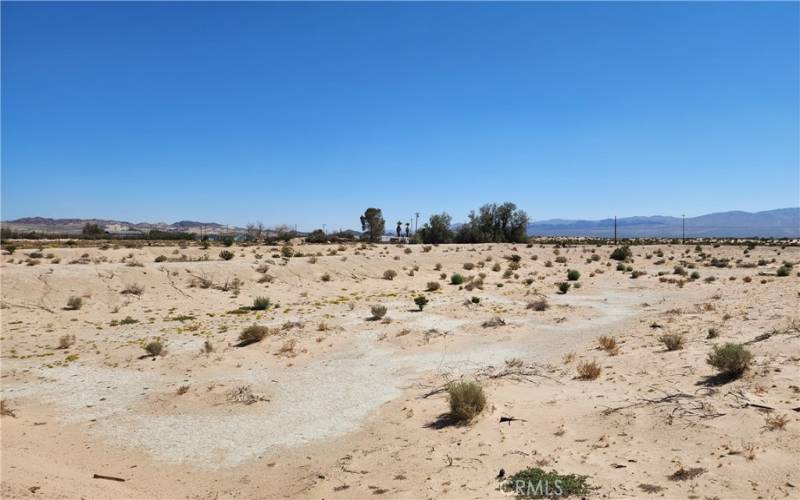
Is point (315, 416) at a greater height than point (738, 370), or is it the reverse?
point (738, 370)

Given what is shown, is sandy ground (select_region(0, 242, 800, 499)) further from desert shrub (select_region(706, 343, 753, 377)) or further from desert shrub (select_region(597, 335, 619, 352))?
desert shrub (select_region(597, 335, 619, 352))

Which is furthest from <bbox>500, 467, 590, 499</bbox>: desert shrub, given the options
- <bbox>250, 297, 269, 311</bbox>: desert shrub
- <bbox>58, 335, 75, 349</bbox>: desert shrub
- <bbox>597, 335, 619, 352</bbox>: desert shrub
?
<bbox>250, 297, 269, 311</bbox>: desert shrub

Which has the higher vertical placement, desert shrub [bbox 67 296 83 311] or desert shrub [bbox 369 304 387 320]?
desert shrub [bbox 67 296 83 311]

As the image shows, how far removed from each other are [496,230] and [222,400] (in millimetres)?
77154

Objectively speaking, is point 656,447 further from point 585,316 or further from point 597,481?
point 585,316

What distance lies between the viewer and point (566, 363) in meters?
13.1

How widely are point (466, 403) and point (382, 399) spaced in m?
2.57

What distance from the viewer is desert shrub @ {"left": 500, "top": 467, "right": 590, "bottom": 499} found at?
632 cm

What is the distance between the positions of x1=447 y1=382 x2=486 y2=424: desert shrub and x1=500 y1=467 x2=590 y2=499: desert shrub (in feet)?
7.54

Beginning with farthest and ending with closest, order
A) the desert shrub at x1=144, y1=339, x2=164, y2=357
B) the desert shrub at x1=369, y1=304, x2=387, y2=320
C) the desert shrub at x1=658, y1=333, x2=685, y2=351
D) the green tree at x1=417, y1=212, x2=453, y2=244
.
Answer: the green tree at x1=417, y1=212, x2=453, y2=244 → the desert shrub at x1=369, y1=304, x2=387, y2=320 → the desert shrub at x1=144, y1=339, x2=164, y2=357 → the desert shrub at x1=658, y1=333, x2=685, y2=351

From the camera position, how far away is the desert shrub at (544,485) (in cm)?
632

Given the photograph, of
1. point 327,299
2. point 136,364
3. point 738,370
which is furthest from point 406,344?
point 327,299

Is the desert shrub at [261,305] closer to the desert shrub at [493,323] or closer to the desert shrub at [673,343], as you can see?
the desert shrub at [493,323]

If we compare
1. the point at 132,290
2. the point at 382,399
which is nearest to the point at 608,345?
the point at 382,399
